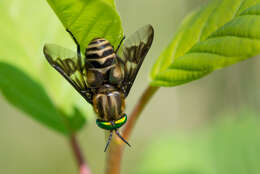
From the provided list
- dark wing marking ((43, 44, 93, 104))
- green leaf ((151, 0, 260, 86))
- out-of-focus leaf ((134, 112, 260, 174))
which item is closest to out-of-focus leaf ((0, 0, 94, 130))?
dark wing marking ((43, 44, 93, 104))

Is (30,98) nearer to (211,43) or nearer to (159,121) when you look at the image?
(211,43)

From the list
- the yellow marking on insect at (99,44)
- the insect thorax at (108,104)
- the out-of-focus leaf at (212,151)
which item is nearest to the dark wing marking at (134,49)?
the insect thorax at (108,104)

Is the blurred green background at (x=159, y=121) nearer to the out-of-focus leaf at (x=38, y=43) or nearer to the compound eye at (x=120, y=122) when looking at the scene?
the out-of-focus leaf at (x=38, y=43)

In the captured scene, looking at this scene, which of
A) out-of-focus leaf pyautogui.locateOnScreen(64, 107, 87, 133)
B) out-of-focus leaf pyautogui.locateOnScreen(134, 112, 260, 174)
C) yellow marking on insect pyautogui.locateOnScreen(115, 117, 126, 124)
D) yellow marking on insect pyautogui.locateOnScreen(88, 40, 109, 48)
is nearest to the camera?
yellow marking on insect pyautogui.locateOnScreen(88, 40, 109, 48)

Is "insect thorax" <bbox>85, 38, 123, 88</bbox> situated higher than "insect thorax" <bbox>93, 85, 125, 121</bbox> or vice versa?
"insect thorax" <bbox>85, 38, 123, 88</bbox>

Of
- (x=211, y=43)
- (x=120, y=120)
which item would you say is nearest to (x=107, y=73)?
(x=120, y=120)

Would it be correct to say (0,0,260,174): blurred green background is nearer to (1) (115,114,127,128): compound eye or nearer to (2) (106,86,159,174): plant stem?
(1) (115,114,127,128): compound eye

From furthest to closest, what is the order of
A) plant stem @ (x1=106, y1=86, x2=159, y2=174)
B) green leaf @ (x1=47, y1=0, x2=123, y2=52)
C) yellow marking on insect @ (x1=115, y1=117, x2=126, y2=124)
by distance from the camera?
yellow marking on insect @ (x1=115, y1=117, x2=126, y2=124), plant stem @ (x1=106, y1=86, x2=159, y2=174), green leaf @ (x1=47, y1=0, x2=123, y2=52)
